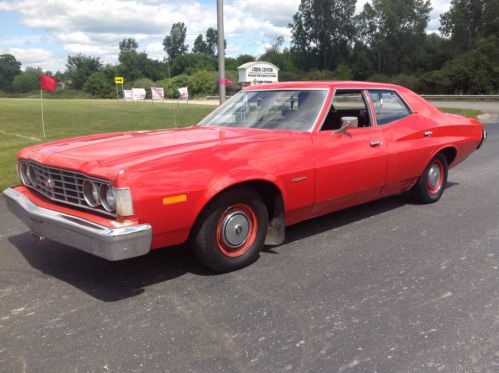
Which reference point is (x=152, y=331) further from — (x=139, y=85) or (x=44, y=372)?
(x=139, y=85)

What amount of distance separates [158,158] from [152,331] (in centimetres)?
110

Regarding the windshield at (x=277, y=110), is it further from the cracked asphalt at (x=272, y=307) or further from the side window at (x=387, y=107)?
the cracked asphalt at (x=272, y=307)

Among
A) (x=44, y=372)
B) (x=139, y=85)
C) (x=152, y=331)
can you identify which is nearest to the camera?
(x=44, y=372)

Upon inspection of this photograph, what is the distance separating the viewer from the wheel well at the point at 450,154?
18.1 ft

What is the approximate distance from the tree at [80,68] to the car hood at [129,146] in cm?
11060

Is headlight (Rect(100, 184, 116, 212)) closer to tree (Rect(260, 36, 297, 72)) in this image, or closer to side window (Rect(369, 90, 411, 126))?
side window (Rect(369, 90, 411, 126))

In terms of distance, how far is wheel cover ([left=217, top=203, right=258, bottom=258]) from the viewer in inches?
134

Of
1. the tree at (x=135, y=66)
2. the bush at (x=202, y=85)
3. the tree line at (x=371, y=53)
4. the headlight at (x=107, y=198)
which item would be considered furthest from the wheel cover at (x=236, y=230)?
the tree at (x=135, y=66)

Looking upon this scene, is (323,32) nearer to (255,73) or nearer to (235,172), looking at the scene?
(255,73)

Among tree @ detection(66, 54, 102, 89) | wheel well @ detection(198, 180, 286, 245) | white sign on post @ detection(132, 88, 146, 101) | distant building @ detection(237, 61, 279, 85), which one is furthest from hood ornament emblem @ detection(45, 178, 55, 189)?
tree @ detection(66, 54, 102, 89)

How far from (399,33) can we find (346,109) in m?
72.9

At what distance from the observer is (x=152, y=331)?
2.65m

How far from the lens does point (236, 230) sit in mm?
3461

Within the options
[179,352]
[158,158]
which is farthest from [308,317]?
[158,158]
